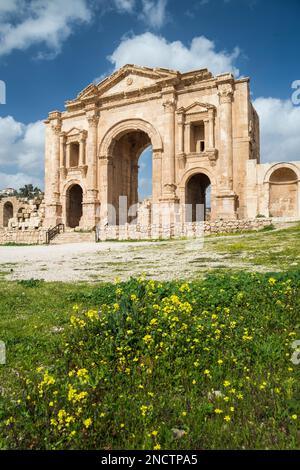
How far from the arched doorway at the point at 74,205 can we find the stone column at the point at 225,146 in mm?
16697

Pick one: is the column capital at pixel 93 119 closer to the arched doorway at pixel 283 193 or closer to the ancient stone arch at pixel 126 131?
the ancient stone arch at pixel 126 131

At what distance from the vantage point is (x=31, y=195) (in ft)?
270

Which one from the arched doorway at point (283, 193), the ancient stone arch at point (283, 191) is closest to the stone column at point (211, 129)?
the ancient stone arch at point (283, 191)

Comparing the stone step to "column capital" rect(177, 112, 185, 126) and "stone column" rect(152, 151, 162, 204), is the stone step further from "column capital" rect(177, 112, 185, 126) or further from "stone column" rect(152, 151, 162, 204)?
"column capital" rect(177, 112, 185, 126)

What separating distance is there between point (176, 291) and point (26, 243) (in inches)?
991

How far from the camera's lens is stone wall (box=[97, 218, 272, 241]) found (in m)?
24.6

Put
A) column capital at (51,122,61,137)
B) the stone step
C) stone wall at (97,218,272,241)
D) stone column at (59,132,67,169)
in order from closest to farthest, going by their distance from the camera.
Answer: stone wall at (97,218,272,241) → the stone step → stone column at (59,132,67,169) → column capital at (51,122,61,137)

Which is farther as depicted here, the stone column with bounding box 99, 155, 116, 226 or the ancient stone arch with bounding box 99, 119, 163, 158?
the stone column with bounding box 99, 155, 116, 226

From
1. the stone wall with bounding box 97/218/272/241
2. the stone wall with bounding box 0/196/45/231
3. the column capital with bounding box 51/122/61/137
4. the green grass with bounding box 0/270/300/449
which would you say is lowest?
the green grass with bounding box 0/270/300/449

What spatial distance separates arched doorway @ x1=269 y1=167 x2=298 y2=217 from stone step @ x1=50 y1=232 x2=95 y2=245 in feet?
47.7

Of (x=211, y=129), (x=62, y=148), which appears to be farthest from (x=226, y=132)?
(x=62, y=148)

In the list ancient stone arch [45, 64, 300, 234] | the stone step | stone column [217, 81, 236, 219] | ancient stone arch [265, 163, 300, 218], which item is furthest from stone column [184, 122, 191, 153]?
the stone step

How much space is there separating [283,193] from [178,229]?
28.9 feet

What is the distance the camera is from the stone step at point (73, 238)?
2822 centimetres
